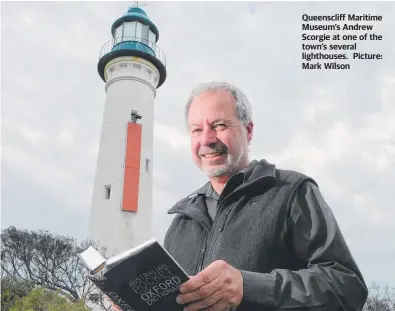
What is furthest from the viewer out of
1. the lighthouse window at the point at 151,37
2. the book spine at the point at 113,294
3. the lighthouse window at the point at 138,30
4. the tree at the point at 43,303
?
the lighthouse window at the point at 151,37

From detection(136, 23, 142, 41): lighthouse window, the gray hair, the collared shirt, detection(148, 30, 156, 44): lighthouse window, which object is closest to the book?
the collared shirt

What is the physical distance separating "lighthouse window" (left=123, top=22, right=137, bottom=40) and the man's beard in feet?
64.8

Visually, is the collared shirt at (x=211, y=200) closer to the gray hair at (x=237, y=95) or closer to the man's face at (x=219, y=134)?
the man's face at (x=219, y=134)

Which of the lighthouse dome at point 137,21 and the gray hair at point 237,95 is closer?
the gray hair at point 237,95

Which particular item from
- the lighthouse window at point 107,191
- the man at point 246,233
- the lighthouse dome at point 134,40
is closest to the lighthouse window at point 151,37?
the lighthouse dome at point 134,40

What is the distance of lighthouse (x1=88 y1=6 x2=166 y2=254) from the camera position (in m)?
17.0

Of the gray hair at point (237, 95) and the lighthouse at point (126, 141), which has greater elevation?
the lighthouse at point (126, 141)

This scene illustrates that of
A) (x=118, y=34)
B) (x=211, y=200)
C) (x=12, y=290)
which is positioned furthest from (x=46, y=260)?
(x=211, y=200)

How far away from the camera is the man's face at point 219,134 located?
1890 mm

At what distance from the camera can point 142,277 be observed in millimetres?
1343

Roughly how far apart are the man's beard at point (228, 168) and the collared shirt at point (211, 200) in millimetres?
103

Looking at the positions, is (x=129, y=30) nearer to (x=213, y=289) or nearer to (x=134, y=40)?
(x=134, y=40)

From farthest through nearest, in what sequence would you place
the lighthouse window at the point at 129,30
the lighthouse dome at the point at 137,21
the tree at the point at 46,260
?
the lighthouse dome at the point at 137,21 → the lighthouse window at the point at 129,30 → the tree at the point at 46,260

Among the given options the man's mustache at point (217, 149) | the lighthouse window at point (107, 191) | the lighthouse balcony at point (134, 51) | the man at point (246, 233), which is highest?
the lighthouse balcony at point (134, 51)
